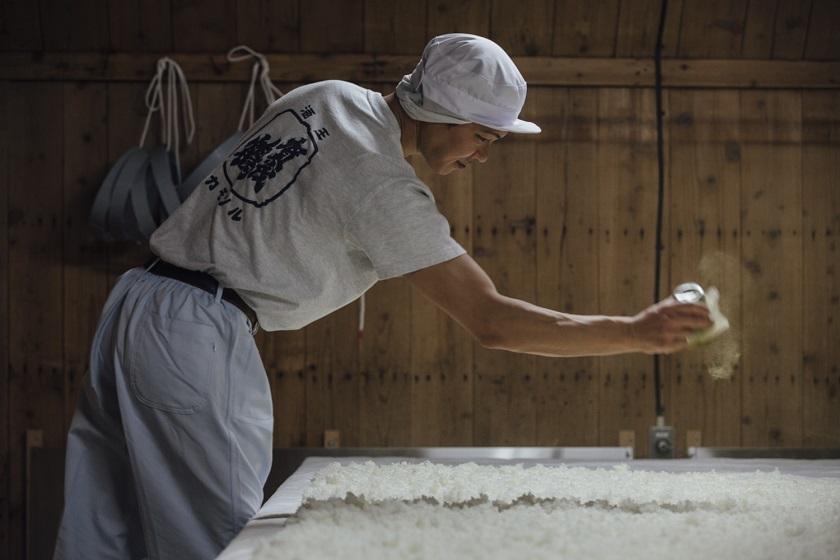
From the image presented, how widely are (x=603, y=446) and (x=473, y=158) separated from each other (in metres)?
1.84

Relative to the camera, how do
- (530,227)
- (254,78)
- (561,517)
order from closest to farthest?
(561,517), (254,78), (530,227)

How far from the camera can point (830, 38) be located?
3330 mm

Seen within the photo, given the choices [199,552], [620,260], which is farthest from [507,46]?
[199,552]

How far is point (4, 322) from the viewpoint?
10.6ft

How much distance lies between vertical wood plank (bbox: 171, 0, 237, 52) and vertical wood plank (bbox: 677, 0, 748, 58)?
62.9 inches

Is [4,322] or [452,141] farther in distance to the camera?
[4,322]

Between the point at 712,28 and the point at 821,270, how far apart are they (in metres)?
0.95

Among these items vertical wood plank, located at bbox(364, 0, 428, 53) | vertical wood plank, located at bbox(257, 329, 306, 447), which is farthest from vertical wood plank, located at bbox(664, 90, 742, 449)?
vertical wood plank, located at bbox(257, 329, 306, 447)

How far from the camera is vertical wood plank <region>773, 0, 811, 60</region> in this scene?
10.8 feet

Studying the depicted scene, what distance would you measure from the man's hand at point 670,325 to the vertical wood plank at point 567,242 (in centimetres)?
182

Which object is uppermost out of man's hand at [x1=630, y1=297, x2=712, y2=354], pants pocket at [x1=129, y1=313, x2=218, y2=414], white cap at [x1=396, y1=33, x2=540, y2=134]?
white cap at [x1=396, y1=33, x2=540, y2=134]

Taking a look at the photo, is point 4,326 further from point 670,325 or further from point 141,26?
point 670,325

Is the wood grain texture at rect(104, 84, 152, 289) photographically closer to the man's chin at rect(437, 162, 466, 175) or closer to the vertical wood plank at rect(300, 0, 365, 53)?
the vertical wood plank at rect(300, 0, 365, 53)

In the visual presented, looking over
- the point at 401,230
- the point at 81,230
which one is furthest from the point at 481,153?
the point at 81,230
